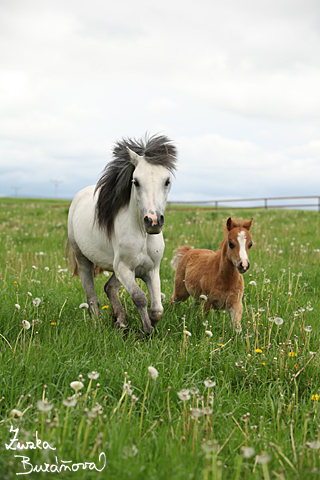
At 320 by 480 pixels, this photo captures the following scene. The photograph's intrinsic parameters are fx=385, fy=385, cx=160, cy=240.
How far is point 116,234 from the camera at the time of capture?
4945 millimetres

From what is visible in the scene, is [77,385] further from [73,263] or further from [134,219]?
[73,263]

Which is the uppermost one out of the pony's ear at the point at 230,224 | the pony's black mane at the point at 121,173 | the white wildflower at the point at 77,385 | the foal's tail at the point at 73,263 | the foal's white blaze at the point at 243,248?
the pony's black mane at the point at 121,173

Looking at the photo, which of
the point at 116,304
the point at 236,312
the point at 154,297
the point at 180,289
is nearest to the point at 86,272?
the point at 116,304

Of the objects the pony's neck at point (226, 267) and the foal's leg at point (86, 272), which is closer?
the pony's neck at point (226, 267)

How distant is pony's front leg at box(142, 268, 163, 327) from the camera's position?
4754mm

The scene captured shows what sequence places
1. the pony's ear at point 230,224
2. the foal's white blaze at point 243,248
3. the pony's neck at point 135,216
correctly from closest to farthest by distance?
1. the foal's white blaze at point 243,248
2. the pony's neck at point 135,216
3. the pony's ear at point 230,224

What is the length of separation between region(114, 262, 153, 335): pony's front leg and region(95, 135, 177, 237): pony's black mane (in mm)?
614

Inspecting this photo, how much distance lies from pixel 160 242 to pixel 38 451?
2996 mm

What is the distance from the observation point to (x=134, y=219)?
15.6 ft

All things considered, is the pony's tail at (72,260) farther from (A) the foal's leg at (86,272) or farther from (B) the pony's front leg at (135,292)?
(B) the pony's front leg at (135,292)

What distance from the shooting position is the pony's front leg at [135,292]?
179 inches

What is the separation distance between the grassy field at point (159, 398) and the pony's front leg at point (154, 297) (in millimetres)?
288

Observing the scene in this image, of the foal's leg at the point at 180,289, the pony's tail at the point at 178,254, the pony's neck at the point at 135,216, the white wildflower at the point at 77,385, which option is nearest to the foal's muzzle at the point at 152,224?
the pony's neck at the point at 135,216

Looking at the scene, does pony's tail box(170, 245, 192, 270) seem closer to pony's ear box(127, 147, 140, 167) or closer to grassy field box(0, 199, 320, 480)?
grassy field box(0, 199, 320, 480)
